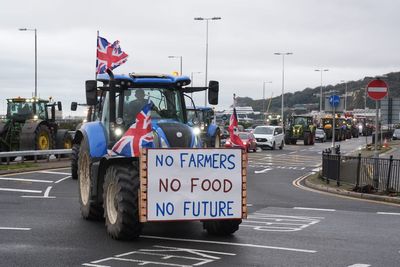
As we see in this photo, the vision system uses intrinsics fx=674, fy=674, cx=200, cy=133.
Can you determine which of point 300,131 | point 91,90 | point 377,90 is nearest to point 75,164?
point 377,90

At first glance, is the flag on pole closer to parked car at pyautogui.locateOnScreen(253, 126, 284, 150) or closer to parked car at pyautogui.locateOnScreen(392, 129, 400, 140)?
parked car at pyautogui.locateOnScreen(253, 126, 284, 150)

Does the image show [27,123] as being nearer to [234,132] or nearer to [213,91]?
[234,132]

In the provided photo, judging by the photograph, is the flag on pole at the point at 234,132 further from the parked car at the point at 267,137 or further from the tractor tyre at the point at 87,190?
the parked car at the point at 267,137

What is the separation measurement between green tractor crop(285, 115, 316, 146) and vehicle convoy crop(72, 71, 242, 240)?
4663 cm

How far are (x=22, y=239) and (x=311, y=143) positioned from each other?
5106 cm

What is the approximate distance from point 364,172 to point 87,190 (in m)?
9.65

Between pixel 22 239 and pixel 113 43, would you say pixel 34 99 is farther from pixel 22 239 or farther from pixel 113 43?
pixel 22 239

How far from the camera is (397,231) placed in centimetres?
1182

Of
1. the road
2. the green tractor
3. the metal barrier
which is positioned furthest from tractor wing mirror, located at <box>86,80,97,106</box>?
the green tractor

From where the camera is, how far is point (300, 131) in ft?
195

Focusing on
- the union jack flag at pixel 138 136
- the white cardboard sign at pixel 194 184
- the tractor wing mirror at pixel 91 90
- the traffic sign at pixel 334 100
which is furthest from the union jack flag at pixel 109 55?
the white cardboard sign at pixel 194 184

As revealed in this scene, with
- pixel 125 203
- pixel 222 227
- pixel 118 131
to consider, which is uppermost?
pixel 118 131

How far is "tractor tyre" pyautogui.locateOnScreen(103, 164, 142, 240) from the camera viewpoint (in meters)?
10.1

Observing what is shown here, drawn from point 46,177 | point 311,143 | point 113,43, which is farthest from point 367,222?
point 311,143
